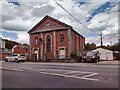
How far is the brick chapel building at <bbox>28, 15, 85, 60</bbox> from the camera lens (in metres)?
38.4

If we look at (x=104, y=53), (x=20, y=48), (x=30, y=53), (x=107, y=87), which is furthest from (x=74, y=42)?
(x=107, y=87)

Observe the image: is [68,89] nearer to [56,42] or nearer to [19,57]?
[19,57]

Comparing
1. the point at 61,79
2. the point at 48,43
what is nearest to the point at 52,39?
the point at 48,43

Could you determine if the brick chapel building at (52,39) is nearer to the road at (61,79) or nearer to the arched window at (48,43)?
the arched window at (48,43)

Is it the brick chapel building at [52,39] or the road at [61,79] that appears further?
the brick chapel building at [52,39]

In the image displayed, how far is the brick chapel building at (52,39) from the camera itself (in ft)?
126

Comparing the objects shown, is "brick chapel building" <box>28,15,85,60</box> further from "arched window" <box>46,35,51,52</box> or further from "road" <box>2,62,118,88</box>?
"road" <box>2,62,118,88</box>

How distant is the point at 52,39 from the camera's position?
40469mm

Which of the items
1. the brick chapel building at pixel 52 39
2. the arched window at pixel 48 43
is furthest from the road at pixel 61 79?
the arched window at pixel 48 43

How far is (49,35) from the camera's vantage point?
4119 centimetres

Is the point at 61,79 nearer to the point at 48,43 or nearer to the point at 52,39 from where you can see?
the point at 52,39

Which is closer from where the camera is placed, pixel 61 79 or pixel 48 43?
pixel 61 79

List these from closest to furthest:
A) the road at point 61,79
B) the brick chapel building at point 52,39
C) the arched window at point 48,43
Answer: the road at point 61,79, the brick chapel building at point 52,39, the arched window at point 48,43

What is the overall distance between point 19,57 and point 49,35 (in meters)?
9.24
